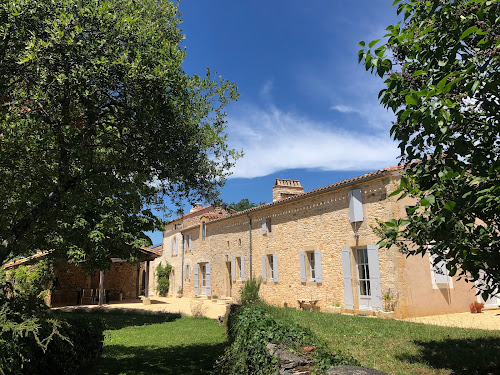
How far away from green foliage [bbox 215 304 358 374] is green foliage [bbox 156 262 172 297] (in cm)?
2328

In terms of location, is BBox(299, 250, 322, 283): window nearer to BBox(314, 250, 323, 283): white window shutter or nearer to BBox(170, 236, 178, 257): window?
BBox(314, 250, 323, 283): white window shutter

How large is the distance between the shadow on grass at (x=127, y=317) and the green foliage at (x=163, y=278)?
11.0 metres

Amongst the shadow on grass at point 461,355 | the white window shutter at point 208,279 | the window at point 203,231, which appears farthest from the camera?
the window at point 203,231

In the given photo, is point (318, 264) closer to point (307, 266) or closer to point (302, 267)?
point (307, 266)

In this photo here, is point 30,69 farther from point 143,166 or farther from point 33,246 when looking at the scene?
point 33,246

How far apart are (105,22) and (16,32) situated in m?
1.11

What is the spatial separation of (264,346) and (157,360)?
437cm

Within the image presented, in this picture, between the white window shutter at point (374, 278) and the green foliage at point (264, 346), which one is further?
the white window shutter at point (374, 278)

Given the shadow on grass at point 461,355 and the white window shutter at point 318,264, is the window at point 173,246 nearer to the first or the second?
the white window shutter at point 318,264

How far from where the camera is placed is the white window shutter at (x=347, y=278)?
1287 centimetres

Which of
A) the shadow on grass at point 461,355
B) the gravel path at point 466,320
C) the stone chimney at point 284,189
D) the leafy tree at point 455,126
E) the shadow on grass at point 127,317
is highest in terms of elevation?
the stone chimney at point 284,189

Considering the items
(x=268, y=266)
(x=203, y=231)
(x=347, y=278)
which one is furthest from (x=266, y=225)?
(x=203, y=231)

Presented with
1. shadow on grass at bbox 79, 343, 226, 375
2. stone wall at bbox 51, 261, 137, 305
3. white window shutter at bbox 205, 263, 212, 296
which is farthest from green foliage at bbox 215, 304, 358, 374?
stone wall at bbox 51, 261, 137, 305

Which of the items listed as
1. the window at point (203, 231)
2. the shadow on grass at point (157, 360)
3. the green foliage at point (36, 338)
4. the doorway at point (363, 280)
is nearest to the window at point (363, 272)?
the doorway at point (363, 280)
